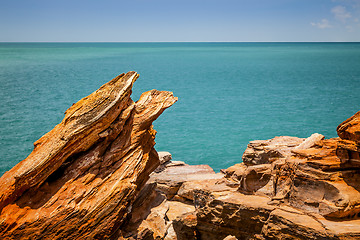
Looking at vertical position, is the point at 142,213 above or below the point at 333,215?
below

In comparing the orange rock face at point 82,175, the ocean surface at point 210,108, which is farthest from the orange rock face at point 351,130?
the ocean surface at point 210,108

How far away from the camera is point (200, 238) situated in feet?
44.5

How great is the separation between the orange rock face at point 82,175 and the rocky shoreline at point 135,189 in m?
0.03

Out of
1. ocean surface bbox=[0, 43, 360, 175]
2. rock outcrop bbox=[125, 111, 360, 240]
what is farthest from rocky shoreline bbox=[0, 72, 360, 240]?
ocean surface bbox=[0, 43, 360, 175]

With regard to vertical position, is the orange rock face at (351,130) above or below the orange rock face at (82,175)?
above

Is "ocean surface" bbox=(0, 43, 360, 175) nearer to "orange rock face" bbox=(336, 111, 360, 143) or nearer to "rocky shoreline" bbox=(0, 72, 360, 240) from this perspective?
"rocky shoreline" bbox=(0, 72, 360, 240)

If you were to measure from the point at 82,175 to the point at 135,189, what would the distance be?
2046mm

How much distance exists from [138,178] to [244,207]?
4423 millimetres

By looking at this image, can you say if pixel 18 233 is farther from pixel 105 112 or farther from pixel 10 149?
pixel 10 149

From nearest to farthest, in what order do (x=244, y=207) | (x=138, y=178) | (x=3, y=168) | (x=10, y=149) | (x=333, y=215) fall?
(x=333, y=215) < (x=244, y=207) < (x=138, y=178) < (x=3, y=168) < (x=10, y=149)

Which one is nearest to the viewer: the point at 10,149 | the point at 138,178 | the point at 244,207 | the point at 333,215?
the point at 333,215

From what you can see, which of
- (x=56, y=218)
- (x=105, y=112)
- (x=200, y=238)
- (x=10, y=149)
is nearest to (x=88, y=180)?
(x=56, y=218)

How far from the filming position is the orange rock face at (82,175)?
1095 cm

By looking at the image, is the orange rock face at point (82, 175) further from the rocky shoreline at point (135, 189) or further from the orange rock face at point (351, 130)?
the orange rock face at point (351, 130)
